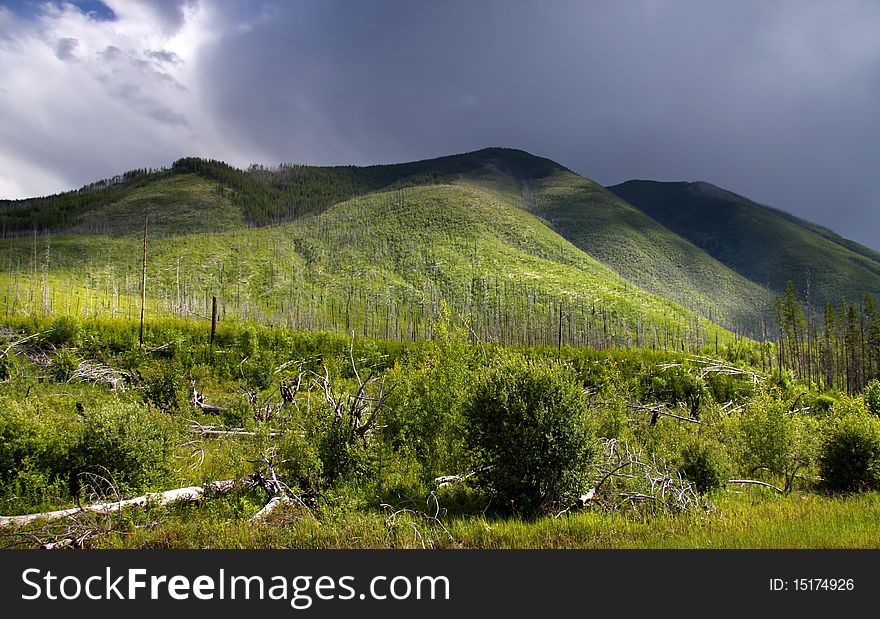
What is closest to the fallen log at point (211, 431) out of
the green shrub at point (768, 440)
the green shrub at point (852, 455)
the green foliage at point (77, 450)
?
the green foliage at point (77, 450)

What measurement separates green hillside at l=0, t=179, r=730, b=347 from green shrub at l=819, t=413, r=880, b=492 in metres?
69.1

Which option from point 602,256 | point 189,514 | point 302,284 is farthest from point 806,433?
point 602,256

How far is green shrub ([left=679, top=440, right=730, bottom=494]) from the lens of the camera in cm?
1131

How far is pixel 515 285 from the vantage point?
112m

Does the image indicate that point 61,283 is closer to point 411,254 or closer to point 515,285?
point 411,254

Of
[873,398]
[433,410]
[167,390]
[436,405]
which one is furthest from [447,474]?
[873,398]

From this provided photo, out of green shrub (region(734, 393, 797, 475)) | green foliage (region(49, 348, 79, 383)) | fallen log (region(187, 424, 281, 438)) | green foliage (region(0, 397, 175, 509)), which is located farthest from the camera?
green foliage (region(49, 348, 79, 383))

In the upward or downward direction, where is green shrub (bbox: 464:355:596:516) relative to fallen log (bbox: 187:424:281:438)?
upward

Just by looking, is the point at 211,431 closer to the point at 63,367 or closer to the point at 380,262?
the point at 63,367

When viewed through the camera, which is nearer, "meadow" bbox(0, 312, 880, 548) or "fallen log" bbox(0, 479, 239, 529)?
"meadow" bbox(0, 312, 880, 548)

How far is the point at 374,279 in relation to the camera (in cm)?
11669

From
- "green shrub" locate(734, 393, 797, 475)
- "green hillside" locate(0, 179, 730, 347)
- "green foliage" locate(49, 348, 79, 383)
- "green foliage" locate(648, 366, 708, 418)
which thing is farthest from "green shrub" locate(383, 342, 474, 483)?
"green hillside" locate(0, 179, 730, 347)

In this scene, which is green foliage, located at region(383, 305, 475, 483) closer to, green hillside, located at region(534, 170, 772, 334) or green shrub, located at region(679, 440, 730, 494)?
green shrub, located at region(679, 440, 730, 494)

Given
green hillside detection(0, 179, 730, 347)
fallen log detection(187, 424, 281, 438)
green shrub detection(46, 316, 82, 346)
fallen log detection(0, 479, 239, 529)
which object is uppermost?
green hillside detection(0, 179, 730, 347)
